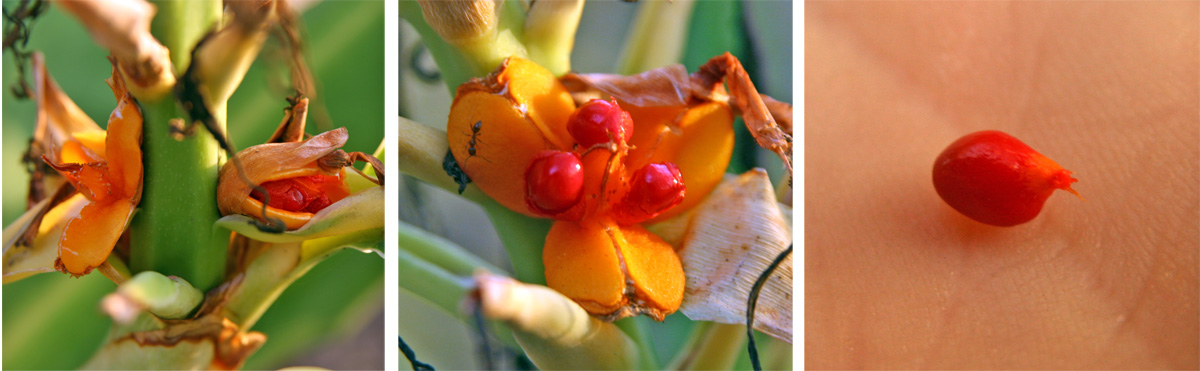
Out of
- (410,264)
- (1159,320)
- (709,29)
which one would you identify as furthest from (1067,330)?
(410,264)

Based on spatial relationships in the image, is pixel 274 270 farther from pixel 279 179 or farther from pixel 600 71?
pixel 600 71

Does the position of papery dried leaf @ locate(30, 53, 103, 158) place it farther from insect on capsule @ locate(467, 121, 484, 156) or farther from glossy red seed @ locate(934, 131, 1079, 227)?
glossy red seed @ locate(934, 131, 1079, 227)

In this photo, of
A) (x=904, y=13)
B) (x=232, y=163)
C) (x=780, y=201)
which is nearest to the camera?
(x=232, y=163)

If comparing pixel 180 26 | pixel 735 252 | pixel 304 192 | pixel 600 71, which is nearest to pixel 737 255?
pixel 735 252

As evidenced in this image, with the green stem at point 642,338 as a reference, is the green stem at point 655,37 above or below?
above

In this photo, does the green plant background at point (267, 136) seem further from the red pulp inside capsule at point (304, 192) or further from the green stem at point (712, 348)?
the green stem at point (712, 348)

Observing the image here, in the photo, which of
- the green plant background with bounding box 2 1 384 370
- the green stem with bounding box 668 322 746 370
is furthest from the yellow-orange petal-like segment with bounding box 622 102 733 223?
the green plant background with bounding box 2 1 384 370

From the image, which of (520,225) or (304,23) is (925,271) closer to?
(520,225)

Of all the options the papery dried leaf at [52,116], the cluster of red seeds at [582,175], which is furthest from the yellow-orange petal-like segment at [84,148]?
the cluster of red seeds at [582,175]
